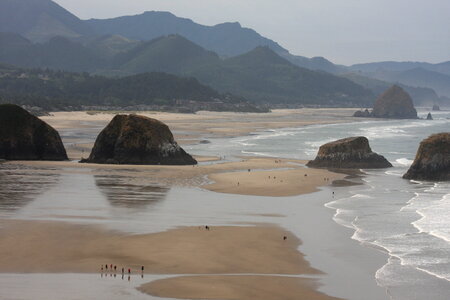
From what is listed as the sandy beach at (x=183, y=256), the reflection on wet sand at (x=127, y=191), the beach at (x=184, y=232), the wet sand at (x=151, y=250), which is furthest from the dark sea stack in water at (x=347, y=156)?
the wet sand at (x=151, y=250)

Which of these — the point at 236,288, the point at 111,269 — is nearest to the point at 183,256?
the point at 111,269

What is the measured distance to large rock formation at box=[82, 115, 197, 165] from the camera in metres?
56.2

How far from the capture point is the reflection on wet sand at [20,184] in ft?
118

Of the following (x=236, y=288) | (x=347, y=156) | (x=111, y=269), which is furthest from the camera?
(x=347, y=156)

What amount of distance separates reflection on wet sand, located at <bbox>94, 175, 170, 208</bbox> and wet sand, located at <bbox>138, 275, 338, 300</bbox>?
46.9ft

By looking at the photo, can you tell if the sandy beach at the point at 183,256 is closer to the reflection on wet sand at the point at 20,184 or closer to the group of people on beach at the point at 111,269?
the group of people on beach at the point at 111,269

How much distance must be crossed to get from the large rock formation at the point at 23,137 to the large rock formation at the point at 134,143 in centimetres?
385

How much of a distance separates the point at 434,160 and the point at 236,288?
33.2 m

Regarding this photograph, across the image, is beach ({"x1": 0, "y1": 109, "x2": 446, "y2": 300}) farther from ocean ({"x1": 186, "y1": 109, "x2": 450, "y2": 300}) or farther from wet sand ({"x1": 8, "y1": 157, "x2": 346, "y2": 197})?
ocean ({"x1": 186, "y1": 109, "x2": 450, "y2": 300})

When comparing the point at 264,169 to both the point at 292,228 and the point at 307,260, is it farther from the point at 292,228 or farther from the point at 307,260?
the point at 307,260

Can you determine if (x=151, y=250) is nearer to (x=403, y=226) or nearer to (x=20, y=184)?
(x=403, y=226)

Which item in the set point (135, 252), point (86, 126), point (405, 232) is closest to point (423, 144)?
point (405, 232)

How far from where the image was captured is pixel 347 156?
59719 millimetres

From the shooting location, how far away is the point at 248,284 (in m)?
22.7
